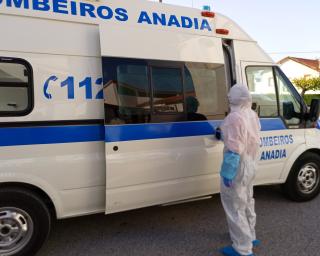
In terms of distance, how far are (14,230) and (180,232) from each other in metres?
1.82

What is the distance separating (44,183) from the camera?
3.14 m

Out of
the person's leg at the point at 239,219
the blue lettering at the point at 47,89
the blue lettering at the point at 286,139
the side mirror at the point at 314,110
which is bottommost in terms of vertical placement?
the person's leg at the point at 239,219

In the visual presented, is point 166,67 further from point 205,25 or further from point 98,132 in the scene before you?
point 98,132

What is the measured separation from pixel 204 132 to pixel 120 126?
3.50ft

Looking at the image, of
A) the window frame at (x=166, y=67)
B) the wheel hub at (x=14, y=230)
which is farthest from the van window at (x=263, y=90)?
the wheel hub at (x=14, y=230)

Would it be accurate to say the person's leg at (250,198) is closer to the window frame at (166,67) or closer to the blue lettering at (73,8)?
the window frame at (166,67)

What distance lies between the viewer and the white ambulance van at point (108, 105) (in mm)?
3033

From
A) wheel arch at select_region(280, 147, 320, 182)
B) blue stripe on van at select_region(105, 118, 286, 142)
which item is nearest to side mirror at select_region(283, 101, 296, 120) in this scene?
wheel arch at select_region(280, 147, 320, 182)

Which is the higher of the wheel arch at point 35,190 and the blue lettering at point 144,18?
the blue lettering at point 144,18

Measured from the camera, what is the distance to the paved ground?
3467 mm

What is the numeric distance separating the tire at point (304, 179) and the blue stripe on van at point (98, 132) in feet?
5.09

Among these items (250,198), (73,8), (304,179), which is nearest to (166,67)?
(73,8)

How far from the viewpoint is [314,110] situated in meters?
4.40

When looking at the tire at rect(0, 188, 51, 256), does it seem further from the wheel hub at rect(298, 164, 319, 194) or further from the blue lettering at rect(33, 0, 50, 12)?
the wheel hub at rect(298, 164, 319, 194)
